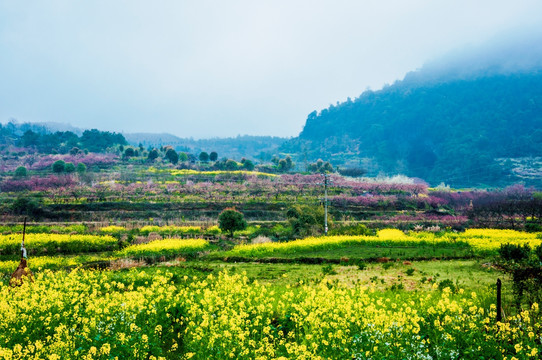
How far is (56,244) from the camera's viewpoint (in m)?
28.6

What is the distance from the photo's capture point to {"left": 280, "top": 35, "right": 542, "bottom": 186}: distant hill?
12281 cm

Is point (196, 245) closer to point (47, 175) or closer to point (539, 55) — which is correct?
point (47, 175)

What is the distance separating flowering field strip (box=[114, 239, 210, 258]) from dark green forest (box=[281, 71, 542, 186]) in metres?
97.9

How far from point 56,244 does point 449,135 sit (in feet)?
507

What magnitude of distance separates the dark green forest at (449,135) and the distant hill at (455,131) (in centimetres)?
25

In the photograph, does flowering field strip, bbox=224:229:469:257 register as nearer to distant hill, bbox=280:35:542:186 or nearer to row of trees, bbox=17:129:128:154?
distant hill, bbox=280:35:542:186

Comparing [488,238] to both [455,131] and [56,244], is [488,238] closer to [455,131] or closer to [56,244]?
[56,244]

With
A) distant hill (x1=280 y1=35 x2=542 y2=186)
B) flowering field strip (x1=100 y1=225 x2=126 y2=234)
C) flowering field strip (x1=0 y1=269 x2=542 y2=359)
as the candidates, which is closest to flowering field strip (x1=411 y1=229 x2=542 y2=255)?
flowering field strip (x1=0 y1=269 x2=542 y2=359)

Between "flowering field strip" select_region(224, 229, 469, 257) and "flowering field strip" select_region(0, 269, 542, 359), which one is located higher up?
"flowering field strip" select_region(0, 269, 542, 359)

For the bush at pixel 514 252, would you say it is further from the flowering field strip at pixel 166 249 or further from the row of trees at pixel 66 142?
the row of trees at pixel 66 142

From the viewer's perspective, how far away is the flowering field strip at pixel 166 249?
2654 cm

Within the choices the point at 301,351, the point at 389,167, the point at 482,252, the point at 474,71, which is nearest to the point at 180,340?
the point at 301,351

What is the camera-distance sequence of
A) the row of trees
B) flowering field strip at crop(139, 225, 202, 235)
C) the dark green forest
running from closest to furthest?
flowering field strip at crop(139, 225, 202, 235), the row of trees, the dark green forest

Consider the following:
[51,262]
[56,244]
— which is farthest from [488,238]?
[56,244]
